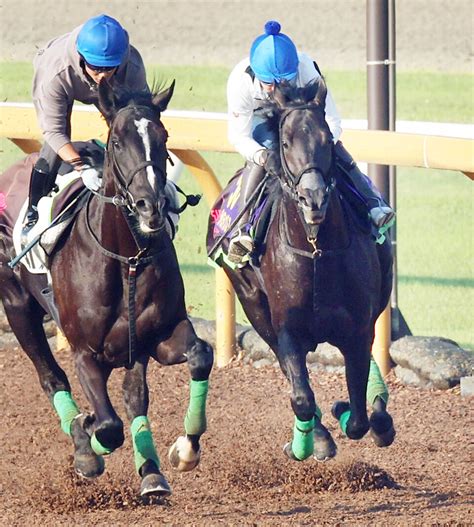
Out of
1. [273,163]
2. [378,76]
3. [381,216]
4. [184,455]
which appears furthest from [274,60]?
[378,76]

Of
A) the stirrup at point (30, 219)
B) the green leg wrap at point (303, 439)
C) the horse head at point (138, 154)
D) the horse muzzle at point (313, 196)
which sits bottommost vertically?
the green leg wrap at point (303, 439)

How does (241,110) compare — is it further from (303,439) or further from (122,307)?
(303,439)

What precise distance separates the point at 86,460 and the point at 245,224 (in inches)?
56.0

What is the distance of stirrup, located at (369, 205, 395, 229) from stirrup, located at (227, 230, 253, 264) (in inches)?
24.4

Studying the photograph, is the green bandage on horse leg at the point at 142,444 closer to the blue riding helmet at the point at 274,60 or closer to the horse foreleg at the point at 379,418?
the horse foreleg at the point at 379,418

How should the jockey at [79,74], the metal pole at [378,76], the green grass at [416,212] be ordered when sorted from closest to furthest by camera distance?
the jockey at [79,74], the metal pole at [378,76], the green grass at [416,212]

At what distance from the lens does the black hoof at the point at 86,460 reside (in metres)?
6.50

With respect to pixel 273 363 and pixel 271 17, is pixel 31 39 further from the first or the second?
pixel 273 363

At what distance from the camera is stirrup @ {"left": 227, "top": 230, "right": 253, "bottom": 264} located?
675 cm

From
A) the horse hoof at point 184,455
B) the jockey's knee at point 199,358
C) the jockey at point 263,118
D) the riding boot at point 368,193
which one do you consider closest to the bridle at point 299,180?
the jockey at point 263,118

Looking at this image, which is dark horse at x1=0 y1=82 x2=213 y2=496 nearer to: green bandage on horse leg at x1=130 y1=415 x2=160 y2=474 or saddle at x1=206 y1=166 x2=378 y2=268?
green bandage on horse leg at x1=130 y1=415 x2=160 y2=474

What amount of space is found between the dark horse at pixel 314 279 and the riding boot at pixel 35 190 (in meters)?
1.17

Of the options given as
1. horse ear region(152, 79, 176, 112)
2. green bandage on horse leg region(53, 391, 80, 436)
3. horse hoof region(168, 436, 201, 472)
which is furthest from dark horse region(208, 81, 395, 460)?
green bandage on horse leg region(53, 391, 80, 436)

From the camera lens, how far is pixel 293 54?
660 centimetres
